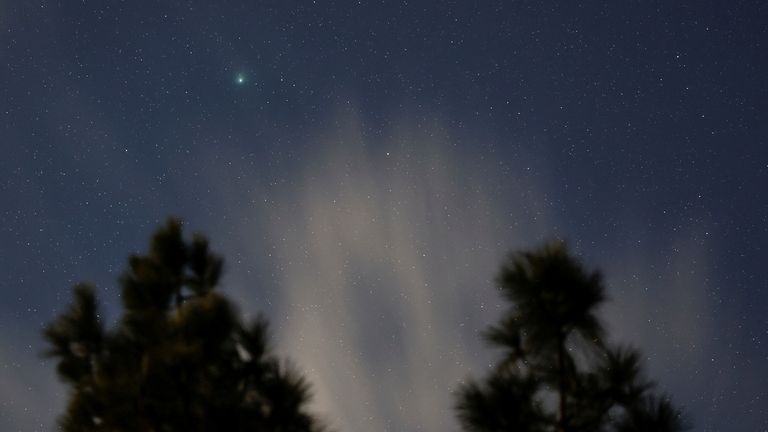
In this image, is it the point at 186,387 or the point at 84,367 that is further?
the point at 84,367

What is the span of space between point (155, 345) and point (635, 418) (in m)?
6.53

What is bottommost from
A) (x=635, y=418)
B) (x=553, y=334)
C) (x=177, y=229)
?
(x=635, y=418)

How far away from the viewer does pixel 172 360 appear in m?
10.4

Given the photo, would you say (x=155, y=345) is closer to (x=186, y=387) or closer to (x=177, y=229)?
(x=186, y=387)

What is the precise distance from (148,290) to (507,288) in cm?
530

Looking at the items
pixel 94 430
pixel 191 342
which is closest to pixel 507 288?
pixel 191 342

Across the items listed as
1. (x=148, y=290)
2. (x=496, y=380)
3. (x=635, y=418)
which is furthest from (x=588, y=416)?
(x=148, y=290)

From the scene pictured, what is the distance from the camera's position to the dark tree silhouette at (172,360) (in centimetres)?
1040

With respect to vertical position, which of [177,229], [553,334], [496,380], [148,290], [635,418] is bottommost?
[635,418]

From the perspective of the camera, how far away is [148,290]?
37.3 feet

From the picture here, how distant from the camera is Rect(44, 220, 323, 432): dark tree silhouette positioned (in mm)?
10398

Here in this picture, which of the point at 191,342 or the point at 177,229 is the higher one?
the point at 177,229

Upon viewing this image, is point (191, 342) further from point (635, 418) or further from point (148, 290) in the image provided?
point (635, 418)

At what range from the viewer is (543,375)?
11445 millimetres
